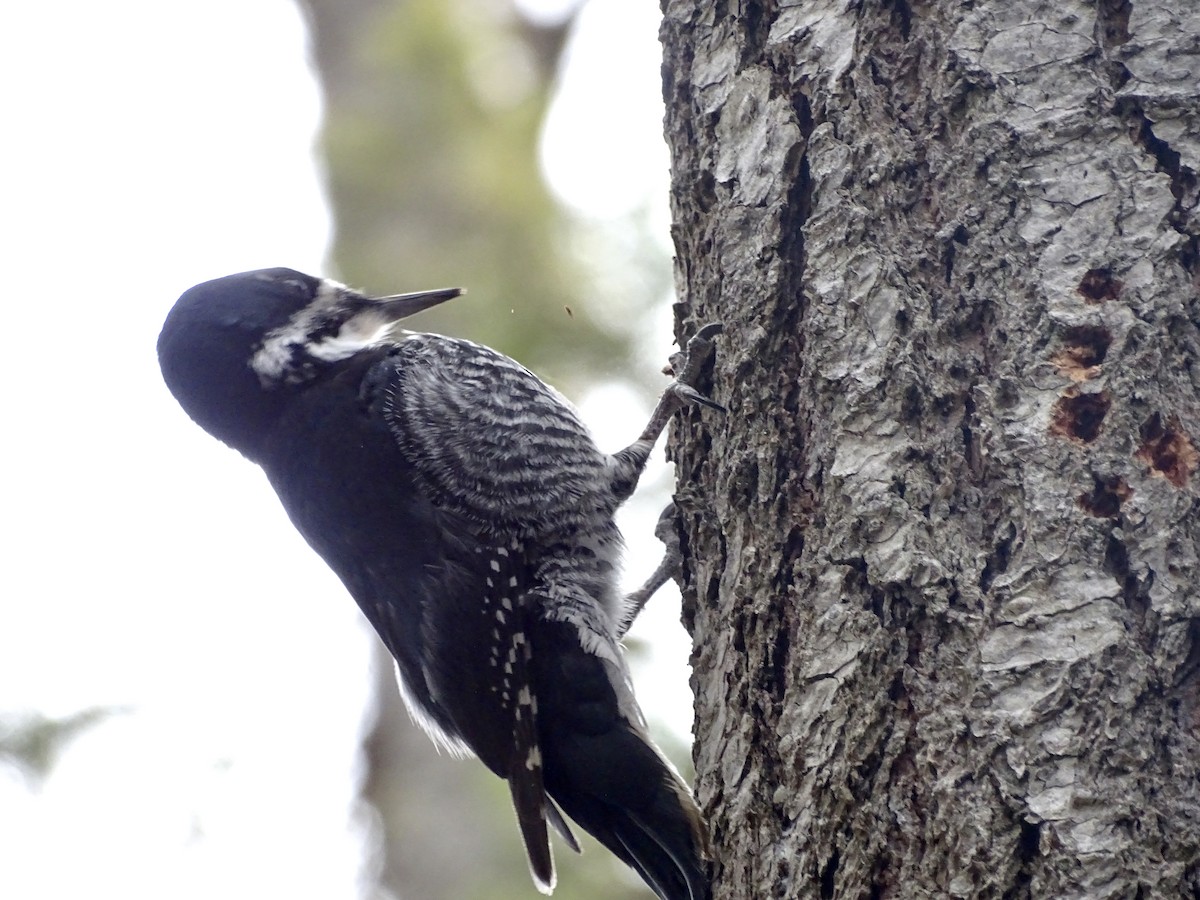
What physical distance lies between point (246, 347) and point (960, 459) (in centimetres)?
225

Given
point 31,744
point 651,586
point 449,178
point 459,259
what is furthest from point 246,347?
point 31,744

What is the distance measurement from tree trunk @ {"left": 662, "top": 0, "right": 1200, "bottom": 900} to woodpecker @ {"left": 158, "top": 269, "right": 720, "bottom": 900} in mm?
450

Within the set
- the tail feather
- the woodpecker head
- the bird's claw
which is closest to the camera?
the bird's claw

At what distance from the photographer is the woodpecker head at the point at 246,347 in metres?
3.58

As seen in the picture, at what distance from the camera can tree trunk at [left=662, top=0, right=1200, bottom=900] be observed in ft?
5.82

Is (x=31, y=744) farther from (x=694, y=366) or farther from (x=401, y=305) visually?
(x=694, y=366)

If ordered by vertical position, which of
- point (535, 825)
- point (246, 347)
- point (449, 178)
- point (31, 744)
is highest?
point (246, 347)

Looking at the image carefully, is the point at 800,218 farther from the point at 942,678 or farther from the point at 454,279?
the point at 454,279

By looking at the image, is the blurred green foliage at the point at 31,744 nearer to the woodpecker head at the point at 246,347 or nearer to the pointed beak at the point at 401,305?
the woodpecker head at the point at 246,347

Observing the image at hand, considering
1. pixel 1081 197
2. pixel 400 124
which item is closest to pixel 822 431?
pixel 1081 197

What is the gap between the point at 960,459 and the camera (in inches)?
79.3

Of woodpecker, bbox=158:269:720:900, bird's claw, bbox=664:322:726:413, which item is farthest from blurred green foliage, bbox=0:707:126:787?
bird's claw, bbox=664:322:726:413

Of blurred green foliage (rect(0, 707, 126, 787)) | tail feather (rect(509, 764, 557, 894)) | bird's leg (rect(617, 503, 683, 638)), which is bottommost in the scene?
blurred green foliage (rect(0, 707, 126, 787))

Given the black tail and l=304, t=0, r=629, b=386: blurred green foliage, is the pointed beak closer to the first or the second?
the black tail
